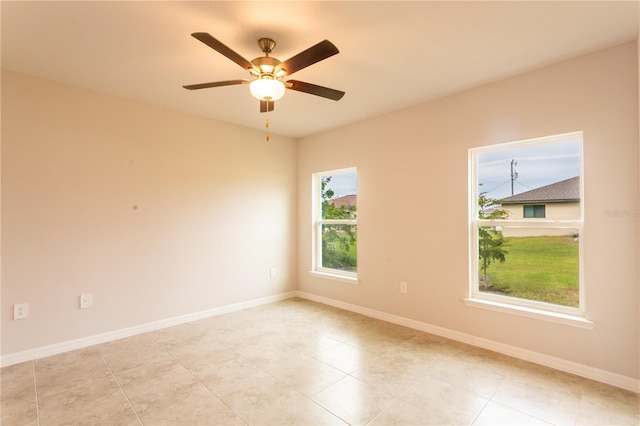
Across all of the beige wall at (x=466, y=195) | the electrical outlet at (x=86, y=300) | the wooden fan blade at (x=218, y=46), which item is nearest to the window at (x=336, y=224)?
the beige wall at (x=466, y=195)

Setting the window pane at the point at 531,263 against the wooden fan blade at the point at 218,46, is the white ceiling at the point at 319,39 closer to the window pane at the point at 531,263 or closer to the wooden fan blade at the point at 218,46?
the wooden fan blade at the point at 218,46

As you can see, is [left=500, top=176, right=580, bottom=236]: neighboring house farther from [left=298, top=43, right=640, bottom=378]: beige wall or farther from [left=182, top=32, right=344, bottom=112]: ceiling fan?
[left=182, top=32, right=344, bottom=112]: ceiling fan

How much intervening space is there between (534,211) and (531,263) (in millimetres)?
474

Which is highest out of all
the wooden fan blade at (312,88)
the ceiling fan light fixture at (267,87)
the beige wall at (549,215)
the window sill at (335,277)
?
the wooden fan blade at (312,88)

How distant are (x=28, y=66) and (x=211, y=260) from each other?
2515 mm

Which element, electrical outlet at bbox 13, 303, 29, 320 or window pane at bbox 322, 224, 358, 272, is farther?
window pane at bbox 322, 224, 358, 272

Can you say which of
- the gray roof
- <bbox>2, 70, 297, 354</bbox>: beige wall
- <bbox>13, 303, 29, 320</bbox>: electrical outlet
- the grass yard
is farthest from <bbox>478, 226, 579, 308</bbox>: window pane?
<bbox>13, 303, 29, 320</bbox>: electrical outlet

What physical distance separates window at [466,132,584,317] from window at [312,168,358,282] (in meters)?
1.59

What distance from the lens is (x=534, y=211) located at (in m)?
2.77

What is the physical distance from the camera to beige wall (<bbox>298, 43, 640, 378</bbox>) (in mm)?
2258

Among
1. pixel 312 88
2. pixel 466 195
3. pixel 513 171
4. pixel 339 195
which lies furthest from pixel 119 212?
pixel 513 171

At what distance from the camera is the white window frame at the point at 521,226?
2480mm

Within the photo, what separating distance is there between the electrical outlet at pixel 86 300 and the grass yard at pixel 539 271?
3.89 m

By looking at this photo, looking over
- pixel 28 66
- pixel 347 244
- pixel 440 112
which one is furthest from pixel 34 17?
pixel 347 244
